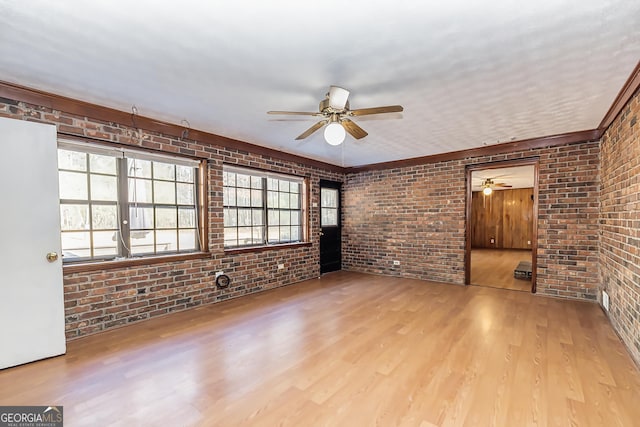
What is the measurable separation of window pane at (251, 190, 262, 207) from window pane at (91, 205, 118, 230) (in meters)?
1.95

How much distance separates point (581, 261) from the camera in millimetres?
4066

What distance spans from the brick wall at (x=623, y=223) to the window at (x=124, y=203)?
15.7 ft

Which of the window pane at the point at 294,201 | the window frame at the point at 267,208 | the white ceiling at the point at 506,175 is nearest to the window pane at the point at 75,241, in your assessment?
the window frame at the point at 267,208

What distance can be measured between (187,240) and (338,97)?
2871 mm

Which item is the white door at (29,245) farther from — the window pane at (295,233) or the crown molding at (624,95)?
the crown molding at (624,95)

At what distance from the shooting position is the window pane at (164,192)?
11.7 feet

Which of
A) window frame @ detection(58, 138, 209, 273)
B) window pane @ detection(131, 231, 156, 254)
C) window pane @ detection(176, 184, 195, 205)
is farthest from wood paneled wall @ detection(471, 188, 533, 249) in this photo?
window pane @ detection(131, 231, 156, 254)

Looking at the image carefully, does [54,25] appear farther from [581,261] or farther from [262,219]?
[581,261]

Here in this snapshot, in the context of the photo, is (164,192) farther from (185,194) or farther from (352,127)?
(352,127)

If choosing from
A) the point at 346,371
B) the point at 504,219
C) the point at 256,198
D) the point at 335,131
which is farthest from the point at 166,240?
the point at 504,219

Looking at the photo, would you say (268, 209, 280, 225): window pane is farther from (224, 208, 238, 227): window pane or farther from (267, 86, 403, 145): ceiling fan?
(267, 86, 403, 145): ceiling fan

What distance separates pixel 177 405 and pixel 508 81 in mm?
3591

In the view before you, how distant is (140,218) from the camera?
3430 millimetres

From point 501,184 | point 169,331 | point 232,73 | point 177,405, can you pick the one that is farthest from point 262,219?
point 501,184
